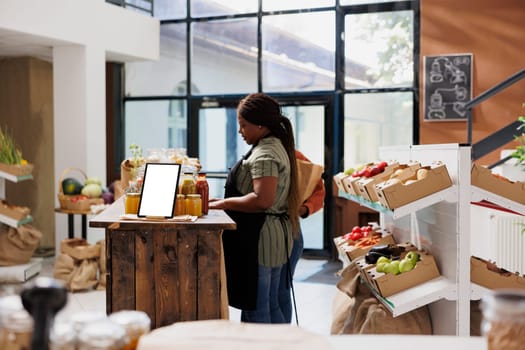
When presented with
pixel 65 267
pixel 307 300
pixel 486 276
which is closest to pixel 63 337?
pixel 486 276

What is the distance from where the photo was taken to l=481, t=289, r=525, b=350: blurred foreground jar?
1.04m

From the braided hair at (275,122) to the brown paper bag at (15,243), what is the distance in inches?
159

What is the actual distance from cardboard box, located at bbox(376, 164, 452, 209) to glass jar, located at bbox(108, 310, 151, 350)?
2.45m

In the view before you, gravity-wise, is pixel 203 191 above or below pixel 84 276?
above

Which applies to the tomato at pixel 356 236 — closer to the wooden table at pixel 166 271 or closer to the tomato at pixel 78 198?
the wooden table at pixel 166 271

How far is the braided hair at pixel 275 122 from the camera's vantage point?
3.54m

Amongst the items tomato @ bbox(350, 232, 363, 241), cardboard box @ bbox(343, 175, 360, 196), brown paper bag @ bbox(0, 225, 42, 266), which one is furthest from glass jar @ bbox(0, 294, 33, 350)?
brown paper bag @ bbox(0, 225, 42, 266)

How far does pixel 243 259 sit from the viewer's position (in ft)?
11.2

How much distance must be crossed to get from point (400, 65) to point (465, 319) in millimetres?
5205

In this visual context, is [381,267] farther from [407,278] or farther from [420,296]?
[420,296]

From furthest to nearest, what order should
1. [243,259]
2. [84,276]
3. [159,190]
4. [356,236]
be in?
[84,276] → [356,236] → [243,259] → [159,190]

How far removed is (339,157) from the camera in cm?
852

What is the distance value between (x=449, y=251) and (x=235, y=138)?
18.8 feet

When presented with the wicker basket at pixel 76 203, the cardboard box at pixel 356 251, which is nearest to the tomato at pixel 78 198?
the wicker basket at pixel 76 203
